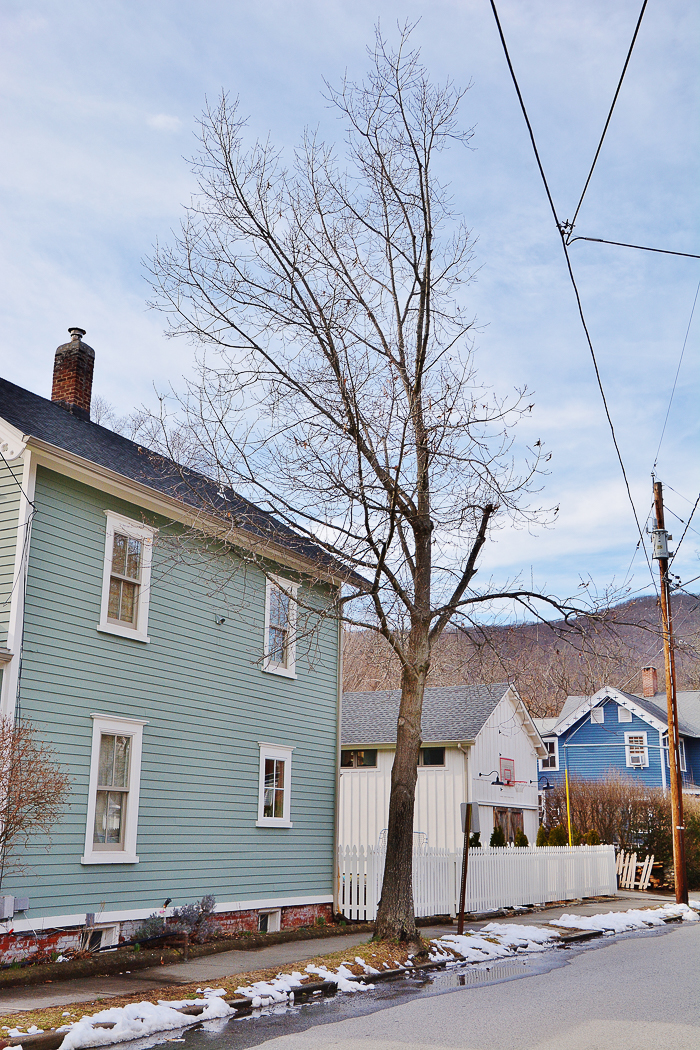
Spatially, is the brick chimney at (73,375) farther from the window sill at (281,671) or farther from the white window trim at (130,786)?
the white window trim at (130,786)

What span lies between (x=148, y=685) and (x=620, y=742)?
41.0 metres

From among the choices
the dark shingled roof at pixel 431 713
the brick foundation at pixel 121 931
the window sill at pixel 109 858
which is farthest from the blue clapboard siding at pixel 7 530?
the dark shingled roof at pixel 431 713

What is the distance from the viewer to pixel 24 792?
10.1 meters

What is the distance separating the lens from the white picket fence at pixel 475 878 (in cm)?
1731

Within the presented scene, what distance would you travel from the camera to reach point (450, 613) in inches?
537

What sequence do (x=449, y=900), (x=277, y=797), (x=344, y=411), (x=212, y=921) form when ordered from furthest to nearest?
(x=449, y=900)
(x=277, y=797)
(x=212, y=921)
(x=344, y=411)

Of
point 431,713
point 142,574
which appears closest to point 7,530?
point 142,574

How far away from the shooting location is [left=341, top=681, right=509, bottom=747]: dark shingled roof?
1020 inches

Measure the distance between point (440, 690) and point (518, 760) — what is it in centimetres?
343

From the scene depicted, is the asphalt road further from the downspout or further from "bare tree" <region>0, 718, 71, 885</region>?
the downspout

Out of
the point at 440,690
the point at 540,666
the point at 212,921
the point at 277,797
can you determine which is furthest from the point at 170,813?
the point at 440,690

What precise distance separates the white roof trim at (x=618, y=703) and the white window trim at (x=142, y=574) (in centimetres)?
3631

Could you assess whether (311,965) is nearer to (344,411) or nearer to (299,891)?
(299,891)

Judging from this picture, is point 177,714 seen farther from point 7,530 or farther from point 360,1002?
point 360,1002
